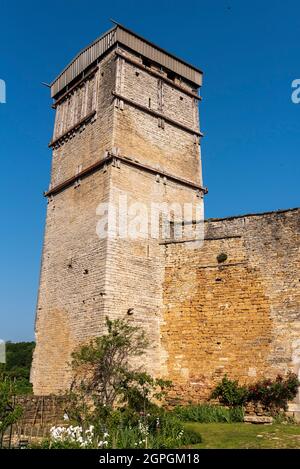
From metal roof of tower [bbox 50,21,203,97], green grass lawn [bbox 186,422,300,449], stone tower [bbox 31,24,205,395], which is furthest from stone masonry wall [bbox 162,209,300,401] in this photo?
metal roof of tower [bbox 50,21,203,97]

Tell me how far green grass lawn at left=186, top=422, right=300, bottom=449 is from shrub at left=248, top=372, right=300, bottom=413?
114 centimetres

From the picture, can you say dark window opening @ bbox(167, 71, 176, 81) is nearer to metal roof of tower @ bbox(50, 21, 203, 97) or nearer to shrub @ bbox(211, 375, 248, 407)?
metal roof of tower @ bbox(50, 21, 203, 97)

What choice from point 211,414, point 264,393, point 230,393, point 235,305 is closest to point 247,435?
point 211,414

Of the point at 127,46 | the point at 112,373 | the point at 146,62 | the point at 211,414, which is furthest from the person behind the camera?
the point at 146,62

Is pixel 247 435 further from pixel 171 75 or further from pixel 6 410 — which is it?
pixel 171 75

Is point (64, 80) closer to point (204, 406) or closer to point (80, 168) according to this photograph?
point (80, 168)

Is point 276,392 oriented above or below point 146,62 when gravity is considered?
below

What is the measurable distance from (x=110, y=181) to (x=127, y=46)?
5911 mm

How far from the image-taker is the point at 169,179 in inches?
639

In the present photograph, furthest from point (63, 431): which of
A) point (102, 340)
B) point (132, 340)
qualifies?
point (132, 340)

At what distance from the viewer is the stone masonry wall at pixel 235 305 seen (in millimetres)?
12398

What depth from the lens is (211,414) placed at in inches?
456

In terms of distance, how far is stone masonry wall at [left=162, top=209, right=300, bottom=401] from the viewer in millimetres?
12398
